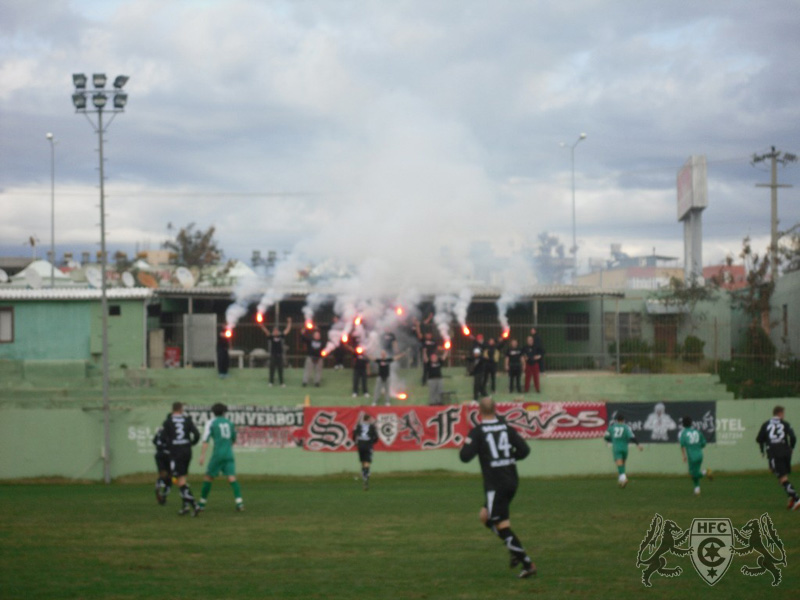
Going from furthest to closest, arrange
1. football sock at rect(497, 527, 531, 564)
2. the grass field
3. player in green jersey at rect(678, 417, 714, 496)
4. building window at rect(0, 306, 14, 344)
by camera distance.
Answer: building window at rect(0, 306, 14, 344) → player in green jersey at rect(678, 417, 714, 496) → football sock at rect(497, 527, 531, 564) → the grass field

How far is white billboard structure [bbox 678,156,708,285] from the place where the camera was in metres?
51.9

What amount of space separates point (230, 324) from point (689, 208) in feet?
97.8

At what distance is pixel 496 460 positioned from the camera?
1084 cm

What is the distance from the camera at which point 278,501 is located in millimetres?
20453

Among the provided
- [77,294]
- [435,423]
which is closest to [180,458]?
[435,423]

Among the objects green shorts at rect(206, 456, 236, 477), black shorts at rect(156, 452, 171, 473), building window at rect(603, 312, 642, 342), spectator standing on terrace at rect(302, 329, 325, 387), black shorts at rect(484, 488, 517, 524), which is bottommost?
black shorts at rect(156, 452, 171, 473)

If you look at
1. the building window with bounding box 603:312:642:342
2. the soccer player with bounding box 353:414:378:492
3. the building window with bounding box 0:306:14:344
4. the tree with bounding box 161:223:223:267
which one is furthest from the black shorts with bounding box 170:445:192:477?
the tree with bounding box 161:223:223:267

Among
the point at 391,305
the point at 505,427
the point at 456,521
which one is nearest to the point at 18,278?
the point at 391,305

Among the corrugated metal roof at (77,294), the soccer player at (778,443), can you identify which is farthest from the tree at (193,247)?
the soccer player at (778,443)

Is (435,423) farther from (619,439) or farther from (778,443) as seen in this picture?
(778,443)

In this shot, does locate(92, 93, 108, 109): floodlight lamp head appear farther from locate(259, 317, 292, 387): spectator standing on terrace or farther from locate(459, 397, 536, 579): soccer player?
locate(459, 397, 536, 579): soccer player

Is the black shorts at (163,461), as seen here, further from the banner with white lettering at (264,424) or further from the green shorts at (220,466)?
the banner with white lettering at (264,424)

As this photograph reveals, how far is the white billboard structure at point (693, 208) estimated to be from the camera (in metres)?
51.9

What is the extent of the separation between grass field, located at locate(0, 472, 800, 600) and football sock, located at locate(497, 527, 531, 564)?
0.33 metres
